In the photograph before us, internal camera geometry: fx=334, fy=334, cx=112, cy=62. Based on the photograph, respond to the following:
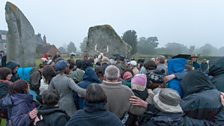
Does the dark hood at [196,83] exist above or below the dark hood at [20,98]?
above

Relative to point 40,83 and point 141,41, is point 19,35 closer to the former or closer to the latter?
point 40,83

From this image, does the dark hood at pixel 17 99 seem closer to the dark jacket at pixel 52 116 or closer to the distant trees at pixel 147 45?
the dark jacket at pixel 52 116

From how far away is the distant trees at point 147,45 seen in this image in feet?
165

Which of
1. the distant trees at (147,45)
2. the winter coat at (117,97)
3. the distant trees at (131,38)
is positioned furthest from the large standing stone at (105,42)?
the winter coat at (117,97)

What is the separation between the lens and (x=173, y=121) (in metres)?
4.35

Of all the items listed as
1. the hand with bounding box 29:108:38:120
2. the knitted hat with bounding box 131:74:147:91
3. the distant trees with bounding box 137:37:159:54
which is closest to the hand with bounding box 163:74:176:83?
the knitted hat with bounding box 131:74:147:91

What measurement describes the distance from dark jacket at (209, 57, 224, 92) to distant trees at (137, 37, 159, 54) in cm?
4318

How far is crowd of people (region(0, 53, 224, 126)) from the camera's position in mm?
4320

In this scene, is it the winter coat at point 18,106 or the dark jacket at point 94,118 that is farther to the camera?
the winter coat at point 18,106

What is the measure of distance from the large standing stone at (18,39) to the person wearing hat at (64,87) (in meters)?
11.2

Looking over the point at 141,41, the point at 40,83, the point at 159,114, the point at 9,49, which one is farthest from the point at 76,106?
the point at 141,41

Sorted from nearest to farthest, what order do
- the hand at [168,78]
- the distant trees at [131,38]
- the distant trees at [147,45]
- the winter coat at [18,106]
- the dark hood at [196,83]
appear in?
the dark hood at [196,83], the winter coat at [18,106], the hand at [168,78], the distant trees at [131,38], the distant trees at [147,45]

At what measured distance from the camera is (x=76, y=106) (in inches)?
269

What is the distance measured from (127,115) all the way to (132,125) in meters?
0.18
